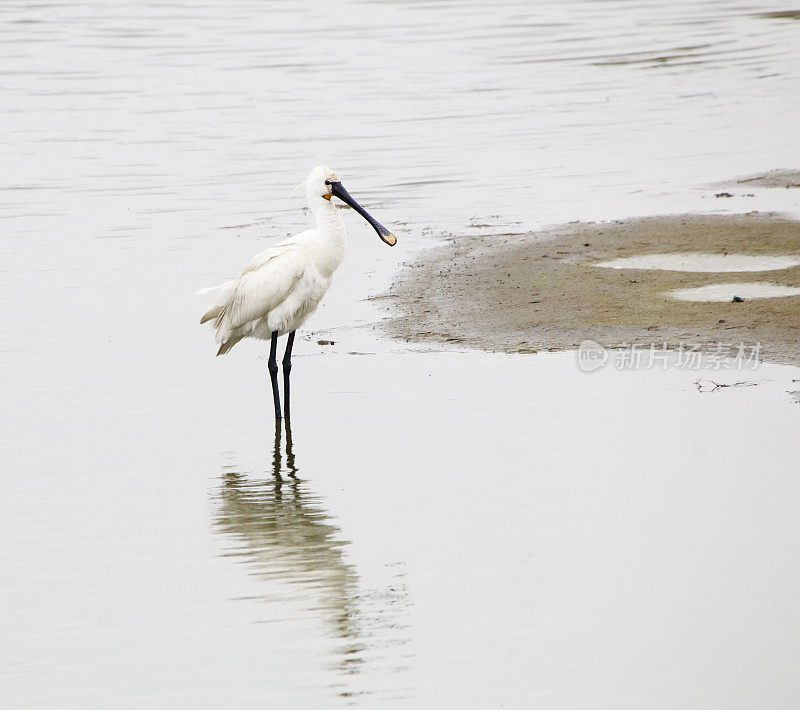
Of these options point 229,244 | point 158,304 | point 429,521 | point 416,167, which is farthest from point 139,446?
point 416,167

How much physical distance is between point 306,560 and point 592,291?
5751 millimetres

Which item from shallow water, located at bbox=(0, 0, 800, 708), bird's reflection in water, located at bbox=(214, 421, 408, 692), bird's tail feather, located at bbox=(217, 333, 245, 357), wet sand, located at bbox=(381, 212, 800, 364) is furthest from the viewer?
wet sand, located at bbox=(381, 212, 800, 364)

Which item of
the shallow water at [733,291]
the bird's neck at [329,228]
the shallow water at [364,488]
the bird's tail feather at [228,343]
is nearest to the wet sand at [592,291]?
the shallow water at [733,291]

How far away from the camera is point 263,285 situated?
30.6 ft

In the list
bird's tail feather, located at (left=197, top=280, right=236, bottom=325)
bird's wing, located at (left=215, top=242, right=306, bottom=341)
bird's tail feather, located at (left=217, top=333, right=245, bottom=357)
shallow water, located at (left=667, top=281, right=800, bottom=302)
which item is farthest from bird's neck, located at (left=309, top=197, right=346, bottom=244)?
shallow water, located at (left=667, top=281, right=800, bottom=302)

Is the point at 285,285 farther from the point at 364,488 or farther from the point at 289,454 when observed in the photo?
the point at 364,488

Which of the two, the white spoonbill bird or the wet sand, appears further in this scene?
the wet sand

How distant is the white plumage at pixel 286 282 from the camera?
936 centimetres

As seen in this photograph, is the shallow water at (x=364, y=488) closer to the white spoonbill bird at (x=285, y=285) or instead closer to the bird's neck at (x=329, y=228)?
the white spoonbill bird at (x=285, y=285)

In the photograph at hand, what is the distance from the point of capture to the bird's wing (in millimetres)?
9336

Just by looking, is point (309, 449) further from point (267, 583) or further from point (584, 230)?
point (584, 230)

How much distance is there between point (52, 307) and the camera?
12156 millimetres

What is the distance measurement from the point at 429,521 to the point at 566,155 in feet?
43.6

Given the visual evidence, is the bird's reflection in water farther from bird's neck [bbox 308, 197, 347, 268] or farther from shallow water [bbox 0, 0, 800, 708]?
bird's neck [bbox 308, 197, 347, 268]
